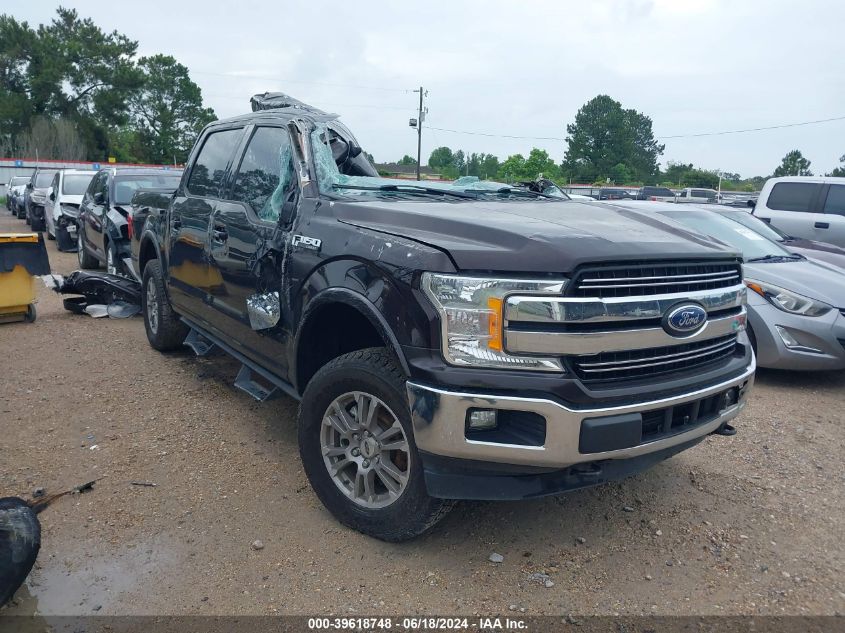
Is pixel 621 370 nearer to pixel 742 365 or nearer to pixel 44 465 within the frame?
pixel 742 365

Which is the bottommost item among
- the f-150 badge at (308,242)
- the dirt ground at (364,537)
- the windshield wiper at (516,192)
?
the dirt ground at (364,537)

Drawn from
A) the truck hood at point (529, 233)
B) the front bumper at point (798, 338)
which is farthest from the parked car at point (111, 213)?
the front bumper at point (798, 338)

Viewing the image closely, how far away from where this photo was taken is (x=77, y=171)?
13867 mm

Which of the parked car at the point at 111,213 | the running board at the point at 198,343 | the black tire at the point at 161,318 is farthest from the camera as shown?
the parked car at the point at 111,213

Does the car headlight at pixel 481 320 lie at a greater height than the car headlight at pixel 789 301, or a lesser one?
greater

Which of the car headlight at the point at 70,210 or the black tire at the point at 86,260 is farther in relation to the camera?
the car headlight at the point at 70,210

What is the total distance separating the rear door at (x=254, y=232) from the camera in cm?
374

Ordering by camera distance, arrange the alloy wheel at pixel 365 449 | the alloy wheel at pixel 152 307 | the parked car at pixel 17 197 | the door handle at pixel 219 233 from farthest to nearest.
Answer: the parked car at pixel 17 197
the alloy wheel at pixel 152 307
the door handle at pixel 219 233
the alloy wheel at pixel 365 449

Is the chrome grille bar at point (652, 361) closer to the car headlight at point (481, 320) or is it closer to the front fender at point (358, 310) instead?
the car headlight at point (481, 320)

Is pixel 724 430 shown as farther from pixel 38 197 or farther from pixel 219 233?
pixel 38 197

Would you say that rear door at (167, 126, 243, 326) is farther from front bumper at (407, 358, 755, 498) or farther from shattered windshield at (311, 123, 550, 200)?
front bumper at (407, 358, 755, 498)

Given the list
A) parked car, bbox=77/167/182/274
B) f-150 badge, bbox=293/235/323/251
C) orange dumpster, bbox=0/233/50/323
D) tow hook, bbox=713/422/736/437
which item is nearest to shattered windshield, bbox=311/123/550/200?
f-150 badge, bbox=293/235/323/251

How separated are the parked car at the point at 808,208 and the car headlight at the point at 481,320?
9978mm

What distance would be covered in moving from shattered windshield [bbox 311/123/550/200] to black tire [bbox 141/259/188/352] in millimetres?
2426
